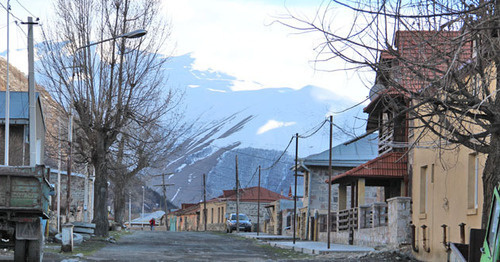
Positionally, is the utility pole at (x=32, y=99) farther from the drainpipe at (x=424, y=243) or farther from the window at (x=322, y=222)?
the window at (x=322, y=222)

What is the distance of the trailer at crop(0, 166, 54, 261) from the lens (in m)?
A: 14.6

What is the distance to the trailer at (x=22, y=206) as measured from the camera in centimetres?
1459

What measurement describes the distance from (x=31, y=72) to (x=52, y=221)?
20175 millimetres

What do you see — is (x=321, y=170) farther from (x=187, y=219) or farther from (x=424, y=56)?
(x=187, y=219)

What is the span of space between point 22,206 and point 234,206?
67855 mm

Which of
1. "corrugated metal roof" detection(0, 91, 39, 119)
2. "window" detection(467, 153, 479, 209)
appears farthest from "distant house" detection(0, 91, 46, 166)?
"window" detection(467, 153, 479, 209)

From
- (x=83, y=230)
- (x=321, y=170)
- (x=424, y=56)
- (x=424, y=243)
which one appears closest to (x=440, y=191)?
(x=424, y=243)

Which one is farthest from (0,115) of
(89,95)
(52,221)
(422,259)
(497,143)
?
(497,143)

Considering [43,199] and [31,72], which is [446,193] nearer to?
[43,199]

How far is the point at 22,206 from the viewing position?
48.2 ft

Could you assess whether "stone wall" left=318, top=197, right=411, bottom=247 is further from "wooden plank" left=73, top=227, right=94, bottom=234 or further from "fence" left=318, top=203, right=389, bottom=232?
"wooden plank" left=73, top=227, right=94, bottom=234

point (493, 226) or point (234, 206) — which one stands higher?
point (493, 226)

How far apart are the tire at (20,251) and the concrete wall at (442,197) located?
9217 millimetres

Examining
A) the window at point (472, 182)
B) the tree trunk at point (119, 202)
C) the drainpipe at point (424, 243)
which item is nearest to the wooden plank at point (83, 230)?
the drainpipe at point (424, 243)
